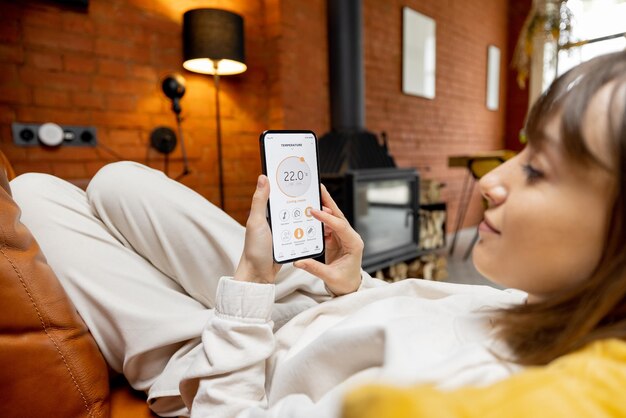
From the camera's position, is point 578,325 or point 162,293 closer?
point 578,325

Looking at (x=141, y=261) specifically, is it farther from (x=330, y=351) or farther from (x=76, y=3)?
(x=76, y=3)

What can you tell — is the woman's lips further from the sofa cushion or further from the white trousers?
the sofa cushion

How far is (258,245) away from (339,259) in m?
0.17

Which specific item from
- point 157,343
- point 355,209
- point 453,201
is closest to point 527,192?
point 157,343

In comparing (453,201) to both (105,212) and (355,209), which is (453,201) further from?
(105,212)

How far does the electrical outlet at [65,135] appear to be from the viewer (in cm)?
158

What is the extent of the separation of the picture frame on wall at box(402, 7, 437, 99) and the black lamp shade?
1.63 m

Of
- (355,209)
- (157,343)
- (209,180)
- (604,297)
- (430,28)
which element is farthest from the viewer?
(430,28)

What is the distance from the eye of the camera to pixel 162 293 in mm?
653

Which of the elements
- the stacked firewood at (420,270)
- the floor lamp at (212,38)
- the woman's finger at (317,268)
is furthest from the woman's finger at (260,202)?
the stacked firewood at (420,270)

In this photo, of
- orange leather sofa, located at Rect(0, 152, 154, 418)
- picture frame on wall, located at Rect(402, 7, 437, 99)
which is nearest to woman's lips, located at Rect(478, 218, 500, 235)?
orange leather sofa, located at Rect(0, 152, 154, 418)

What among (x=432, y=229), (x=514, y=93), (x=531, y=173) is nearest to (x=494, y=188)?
(x=531, y=173)

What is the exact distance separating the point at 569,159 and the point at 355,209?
1.68 meters

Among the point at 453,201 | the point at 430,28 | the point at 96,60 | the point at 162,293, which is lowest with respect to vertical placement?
the point at 453,201
